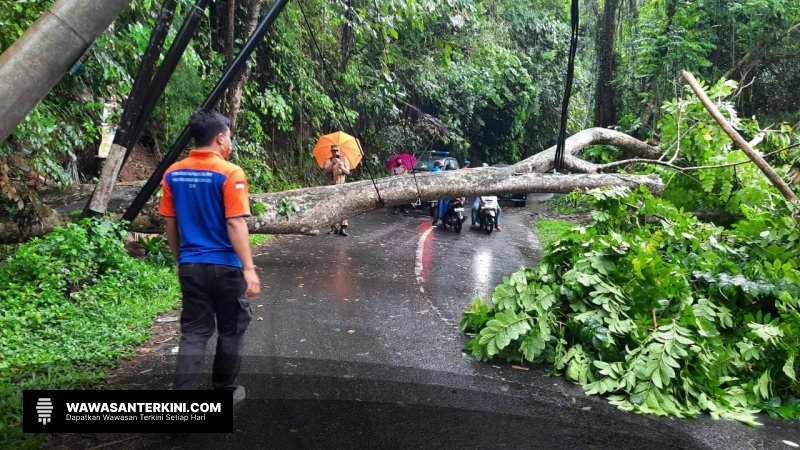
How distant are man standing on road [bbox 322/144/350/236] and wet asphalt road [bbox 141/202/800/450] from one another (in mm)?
4452

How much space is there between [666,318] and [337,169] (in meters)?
8.73

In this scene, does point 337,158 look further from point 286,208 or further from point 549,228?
point 549,228

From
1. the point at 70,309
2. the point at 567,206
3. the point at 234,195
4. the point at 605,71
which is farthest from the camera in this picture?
the point at 567,206

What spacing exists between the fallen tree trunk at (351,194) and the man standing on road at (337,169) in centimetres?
336

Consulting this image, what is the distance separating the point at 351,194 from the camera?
8.85m

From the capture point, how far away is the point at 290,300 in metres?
6.92

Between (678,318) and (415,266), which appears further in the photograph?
(415,266)

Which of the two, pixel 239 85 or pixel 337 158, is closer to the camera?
pixel 239 85

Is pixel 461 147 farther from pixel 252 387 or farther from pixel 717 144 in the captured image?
pixel 252 387

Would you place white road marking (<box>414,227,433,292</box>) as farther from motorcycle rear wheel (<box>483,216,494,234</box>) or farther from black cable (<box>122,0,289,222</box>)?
black cable (<box>122,0,289,222</box>)

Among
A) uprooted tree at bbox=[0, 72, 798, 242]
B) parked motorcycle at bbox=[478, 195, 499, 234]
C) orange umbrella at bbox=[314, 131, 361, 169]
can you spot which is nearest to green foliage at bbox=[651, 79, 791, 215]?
uprooted tree at bbox=[0, 72, 798, 242]

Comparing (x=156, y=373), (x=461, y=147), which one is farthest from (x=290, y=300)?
(x=461, y=147)

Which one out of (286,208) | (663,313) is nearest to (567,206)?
(286,208)

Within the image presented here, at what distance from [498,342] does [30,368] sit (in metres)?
3.75
